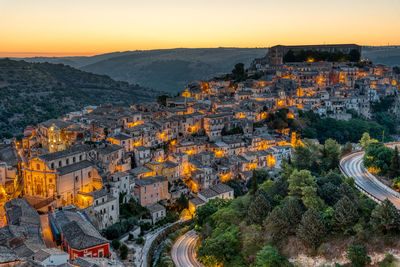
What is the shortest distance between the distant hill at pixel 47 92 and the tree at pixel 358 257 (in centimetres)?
6134

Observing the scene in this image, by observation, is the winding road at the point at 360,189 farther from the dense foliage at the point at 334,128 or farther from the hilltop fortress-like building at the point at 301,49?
the hilltop fortress-like building at the point at 301,49

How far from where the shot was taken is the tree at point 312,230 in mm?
23844

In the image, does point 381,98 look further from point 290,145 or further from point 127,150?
point 127,150

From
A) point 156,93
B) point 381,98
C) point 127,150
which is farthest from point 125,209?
point 156,93

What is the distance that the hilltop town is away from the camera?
2906 centimetres

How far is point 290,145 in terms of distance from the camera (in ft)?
170

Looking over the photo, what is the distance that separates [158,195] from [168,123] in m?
11.4

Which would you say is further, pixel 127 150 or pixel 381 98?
pixel 381 98

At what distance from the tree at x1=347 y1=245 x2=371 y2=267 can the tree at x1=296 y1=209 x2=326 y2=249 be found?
2448 millimetres

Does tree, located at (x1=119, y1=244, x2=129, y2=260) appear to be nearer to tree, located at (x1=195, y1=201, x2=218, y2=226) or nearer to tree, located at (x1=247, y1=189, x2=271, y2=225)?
tree, located at (x1=195, y1=201, x2=218, y2=226)

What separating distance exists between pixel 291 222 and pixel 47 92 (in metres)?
78.7

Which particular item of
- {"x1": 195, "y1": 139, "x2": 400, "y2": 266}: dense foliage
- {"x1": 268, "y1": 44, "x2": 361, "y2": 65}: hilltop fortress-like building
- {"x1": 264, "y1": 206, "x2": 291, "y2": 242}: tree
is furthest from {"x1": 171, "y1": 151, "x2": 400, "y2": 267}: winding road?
{"x1": 268, "y1": 44, "x2": 361, "y2": 65}: hilltop fortress-like building

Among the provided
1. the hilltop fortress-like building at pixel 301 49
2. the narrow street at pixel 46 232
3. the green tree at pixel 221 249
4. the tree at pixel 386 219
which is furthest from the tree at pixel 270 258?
the hilltop fortress-like building at pixel 301 49

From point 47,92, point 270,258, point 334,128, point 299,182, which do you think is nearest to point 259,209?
point 299,182
